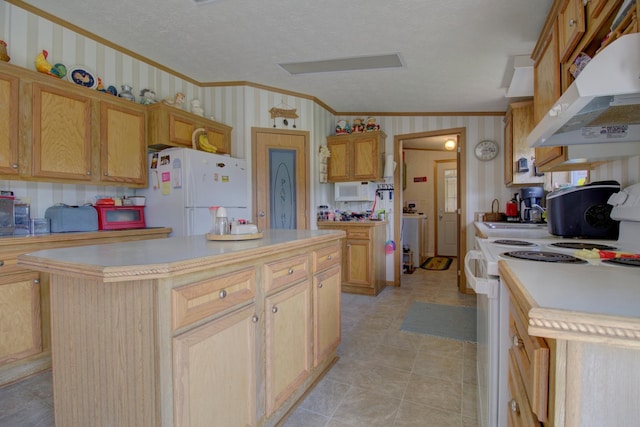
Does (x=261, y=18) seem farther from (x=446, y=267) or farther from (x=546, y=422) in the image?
(x=446, y=267)

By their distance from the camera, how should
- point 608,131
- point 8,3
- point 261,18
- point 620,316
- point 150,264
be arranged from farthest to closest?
point 261,18, point 8,3, point 608,131, point 150,264, point 620,316

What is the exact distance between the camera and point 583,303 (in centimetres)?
57

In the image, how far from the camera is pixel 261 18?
236 centimetres

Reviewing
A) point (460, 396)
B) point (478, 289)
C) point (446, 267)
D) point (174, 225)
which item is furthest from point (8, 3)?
point (446, 267)

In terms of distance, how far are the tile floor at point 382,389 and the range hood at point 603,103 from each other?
1.49 m

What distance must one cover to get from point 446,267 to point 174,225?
15.1 feet

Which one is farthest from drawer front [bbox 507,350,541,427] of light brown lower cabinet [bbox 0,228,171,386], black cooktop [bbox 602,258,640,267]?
light brown lower cabinet [bbox 0,228,171,386]

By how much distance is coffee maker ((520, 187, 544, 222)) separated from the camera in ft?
10.6

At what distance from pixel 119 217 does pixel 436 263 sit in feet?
17.1

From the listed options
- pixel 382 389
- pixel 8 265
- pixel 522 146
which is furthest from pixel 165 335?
pixel 522 146

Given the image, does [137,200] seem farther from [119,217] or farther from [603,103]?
[603,103]

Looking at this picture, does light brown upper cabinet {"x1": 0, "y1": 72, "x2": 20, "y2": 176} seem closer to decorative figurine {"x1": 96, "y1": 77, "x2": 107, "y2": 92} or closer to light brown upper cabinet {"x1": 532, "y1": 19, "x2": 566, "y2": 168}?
decorative figurine {"x1": 96, "y1": 77, "x2": 107, "y2": 92}

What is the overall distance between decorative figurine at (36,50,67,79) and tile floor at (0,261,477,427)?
6.92 ft

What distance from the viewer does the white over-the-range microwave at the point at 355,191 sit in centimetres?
436
